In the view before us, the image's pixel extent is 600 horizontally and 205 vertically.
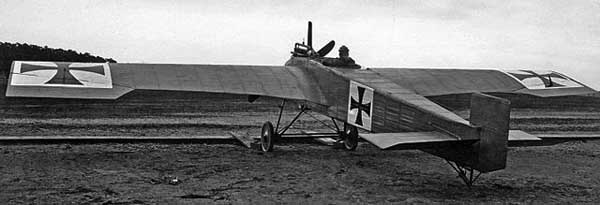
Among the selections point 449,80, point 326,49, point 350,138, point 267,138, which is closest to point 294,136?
point 267,138

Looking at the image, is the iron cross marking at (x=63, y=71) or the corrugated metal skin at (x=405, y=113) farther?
the iron cross marking at (x=63, y=71)

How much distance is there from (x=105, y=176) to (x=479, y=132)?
5.64 metres

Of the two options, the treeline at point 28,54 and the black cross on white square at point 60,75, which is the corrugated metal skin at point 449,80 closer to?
the black cross on white square at point 60,75

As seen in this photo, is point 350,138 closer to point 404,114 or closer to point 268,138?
point 268,138

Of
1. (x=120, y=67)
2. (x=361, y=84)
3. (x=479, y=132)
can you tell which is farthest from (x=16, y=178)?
(x=479, y=132)

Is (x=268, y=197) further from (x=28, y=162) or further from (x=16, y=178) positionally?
(x=28, y=162)

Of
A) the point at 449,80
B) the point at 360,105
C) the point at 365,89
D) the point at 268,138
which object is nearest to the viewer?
the point at 365,89

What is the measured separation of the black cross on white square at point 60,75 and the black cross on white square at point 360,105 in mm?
4399

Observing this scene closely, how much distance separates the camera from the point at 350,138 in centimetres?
1364

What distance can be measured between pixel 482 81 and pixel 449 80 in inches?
32.1

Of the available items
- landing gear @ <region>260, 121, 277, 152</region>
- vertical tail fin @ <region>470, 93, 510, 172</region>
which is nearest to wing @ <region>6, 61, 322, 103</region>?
landing gear @ <region>260, 121, 277, 152</region>

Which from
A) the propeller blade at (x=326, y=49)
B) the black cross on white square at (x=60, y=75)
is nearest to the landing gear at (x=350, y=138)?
the propeller blade at (x=326, y=49)

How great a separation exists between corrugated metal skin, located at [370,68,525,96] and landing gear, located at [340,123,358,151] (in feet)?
5.05

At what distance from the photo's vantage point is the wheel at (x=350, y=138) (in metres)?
13.6
